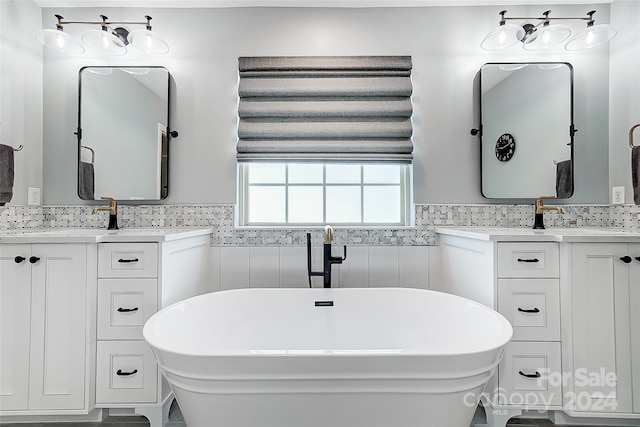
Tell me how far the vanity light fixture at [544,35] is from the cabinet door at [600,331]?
1.31 meters

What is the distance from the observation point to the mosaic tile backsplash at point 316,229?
1.93 meters

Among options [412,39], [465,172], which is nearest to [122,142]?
[412,39]

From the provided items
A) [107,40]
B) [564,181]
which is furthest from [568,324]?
[107,40]

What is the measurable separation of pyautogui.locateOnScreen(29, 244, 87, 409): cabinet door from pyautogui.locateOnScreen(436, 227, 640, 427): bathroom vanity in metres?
2.06

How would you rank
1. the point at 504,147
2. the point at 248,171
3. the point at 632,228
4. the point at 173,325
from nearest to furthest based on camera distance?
1. the point at 173,325
2. the point at 632,228
3. the point at 504,147
4. the point at 248,171

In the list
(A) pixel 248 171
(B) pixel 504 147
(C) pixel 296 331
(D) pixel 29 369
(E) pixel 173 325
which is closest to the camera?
(E) pixel 173 325

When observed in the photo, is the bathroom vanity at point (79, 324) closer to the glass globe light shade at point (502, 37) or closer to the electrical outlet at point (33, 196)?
the electrical outlet at point (33, 196)

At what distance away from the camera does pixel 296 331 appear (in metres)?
1.67

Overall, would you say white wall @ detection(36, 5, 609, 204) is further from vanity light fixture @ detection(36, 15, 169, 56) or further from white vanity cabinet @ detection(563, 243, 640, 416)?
white vanity cabinet @ detection(563, 243, 640, 416)

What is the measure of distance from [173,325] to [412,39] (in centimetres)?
225

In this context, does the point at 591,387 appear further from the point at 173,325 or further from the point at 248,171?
the point at 248,171

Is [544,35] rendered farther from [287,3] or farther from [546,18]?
[287,3]

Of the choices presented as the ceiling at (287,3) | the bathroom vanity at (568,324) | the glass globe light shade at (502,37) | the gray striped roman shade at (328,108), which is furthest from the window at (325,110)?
the bathroom vanity at (568,324)

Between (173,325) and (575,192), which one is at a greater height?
(575,192)
